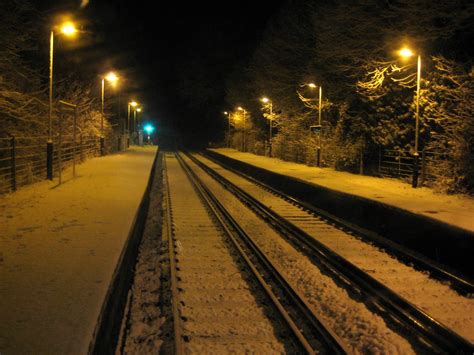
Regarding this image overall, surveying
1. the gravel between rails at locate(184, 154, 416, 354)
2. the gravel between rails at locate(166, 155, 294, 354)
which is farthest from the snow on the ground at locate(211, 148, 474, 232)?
the gravel between rails at locate(166, 155, 294, 354)

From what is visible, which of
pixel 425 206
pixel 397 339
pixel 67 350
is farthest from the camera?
pixel 425 206

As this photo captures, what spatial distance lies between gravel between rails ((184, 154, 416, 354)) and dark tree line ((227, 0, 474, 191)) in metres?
9.36

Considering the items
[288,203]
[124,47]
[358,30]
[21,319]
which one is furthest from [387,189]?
[124,47]

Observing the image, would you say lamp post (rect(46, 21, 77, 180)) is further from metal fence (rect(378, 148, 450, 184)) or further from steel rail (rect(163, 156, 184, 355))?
metal fence (rect(378, 148, 450, 184))

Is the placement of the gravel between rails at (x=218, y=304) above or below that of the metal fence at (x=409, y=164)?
below

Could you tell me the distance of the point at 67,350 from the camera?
521 cm

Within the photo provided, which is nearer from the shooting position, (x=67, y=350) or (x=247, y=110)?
(x=67, y=350)

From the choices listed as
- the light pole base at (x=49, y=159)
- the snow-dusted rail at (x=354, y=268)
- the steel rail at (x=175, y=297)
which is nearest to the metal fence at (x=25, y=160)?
the light pole base at (x=49, y=159)

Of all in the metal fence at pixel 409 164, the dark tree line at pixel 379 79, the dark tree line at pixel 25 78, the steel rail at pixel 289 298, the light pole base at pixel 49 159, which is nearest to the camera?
the steel rail at pixel 289 298

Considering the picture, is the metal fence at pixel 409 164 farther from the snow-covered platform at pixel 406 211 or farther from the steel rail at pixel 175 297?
the steel rail at pixel 175 297

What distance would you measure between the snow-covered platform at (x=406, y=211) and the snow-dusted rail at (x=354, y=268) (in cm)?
137

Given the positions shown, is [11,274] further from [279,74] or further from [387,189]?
[279,74]

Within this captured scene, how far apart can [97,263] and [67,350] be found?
→ 3.87 meters

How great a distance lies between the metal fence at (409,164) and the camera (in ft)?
67.7
